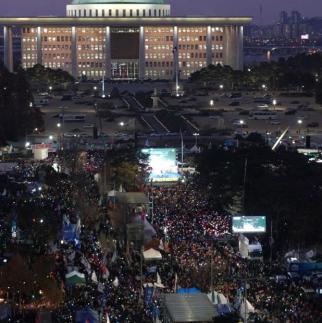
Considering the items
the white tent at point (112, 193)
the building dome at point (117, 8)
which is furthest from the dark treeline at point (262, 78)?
the white tent at point (112, 193)

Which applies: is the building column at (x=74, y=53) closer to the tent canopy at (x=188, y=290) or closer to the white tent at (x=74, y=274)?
the white tent at (x=74, y=274)

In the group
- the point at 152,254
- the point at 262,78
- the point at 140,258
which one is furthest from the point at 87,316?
the point at 262,78

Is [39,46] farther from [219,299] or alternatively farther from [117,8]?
[219,299]

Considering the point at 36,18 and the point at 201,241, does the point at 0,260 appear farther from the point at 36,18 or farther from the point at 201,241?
the point at 36,18

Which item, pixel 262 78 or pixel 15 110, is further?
pixel 262 78

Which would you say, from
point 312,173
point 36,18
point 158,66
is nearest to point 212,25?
point 158,66

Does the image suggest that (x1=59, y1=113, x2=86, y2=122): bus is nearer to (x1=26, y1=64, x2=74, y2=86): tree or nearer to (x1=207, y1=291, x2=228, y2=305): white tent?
(x1=26, y1=64, x2=74, y2=86): tree
